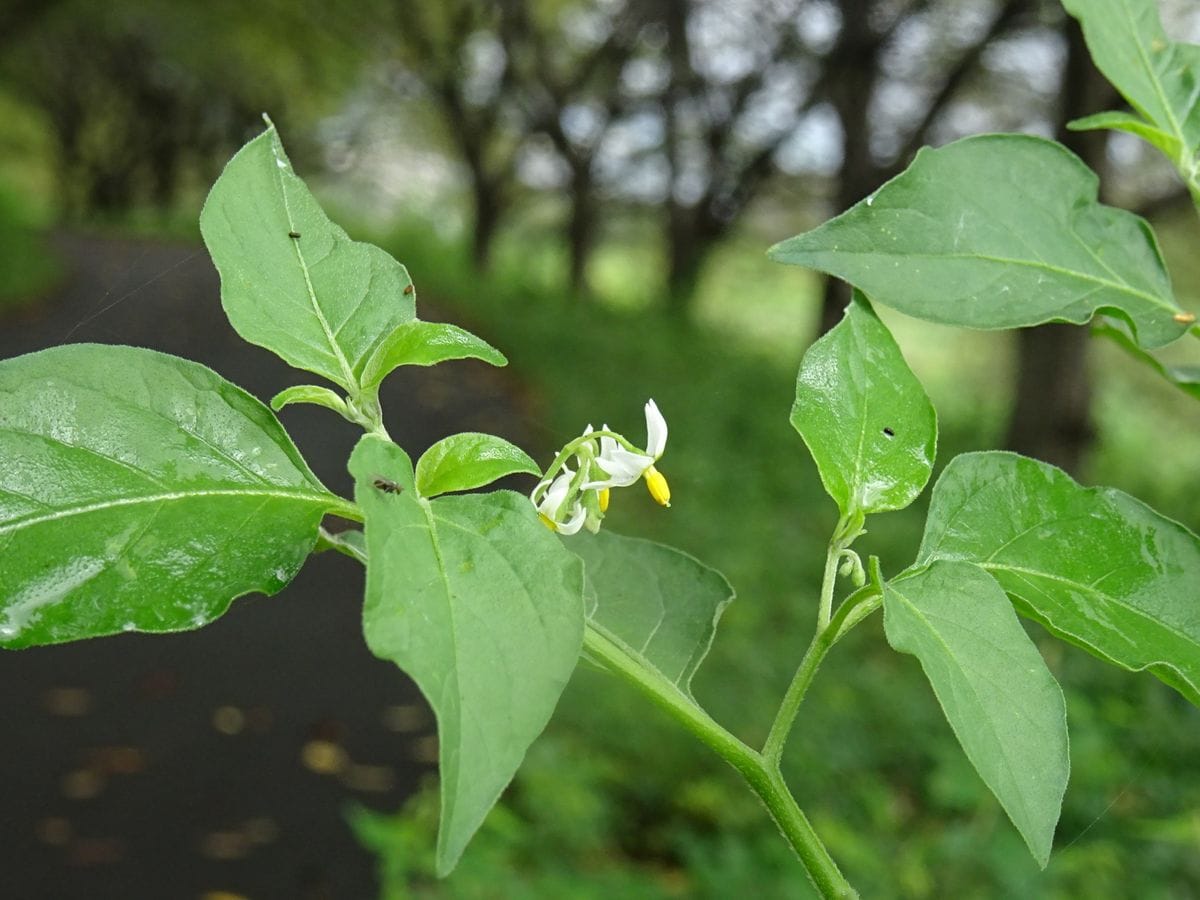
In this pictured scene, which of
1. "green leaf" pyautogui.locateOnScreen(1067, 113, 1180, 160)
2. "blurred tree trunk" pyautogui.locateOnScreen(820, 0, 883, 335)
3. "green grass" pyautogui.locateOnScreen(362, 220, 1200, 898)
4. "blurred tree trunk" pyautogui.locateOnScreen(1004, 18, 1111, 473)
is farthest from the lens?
"blurred tree trunk" pyautogui.locateOnScreen(820, 0, 883, 335)

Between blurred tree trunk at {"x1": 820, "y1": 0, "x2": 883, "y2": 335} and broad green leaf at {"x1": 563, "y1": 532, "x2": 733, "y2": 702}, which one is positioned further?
blurred tree trunk at {"x1": 820, "y1": 0, "x2": 883, "y2": 335}

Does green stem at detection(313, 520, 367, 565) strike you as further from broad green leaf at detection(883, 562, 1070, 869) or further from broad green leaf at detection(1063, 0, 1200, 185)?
broad green leaf at detection(1063, 0, 1200, 185)

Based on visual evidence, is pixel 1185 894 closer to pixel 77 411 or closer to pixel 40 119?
pixel 77 411

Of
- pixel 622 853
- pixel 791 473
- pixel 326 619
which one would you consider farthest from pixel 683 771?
pixel 791 473

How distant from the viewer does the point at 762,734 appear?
10.7ft

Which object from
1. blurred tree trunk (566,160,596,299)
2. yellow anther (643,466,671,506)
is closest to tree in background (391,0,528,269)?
blurred tree trunk (566,160,596,299)

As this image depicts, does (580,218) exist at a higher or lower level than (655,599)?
lower

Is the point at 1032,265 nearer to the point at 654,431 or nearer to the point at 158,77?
the point at 654,431

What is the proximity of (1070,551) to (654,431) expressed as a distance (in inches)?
6.2

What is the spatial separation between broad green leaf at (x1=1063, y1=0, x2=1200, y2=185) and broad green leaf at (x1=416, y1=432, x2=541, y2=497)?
33 cm

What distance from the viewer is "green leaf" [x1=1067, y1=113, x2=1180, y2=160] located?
520 mm

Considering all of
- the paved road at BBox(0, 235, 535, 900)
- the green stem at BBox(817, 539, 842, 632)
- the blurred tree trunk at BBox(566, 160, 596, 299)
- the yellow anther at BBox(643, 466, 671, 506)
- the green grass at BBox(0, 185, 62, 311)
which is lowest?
the blurred tree trunk at BBox(566, 160, 596, 299)

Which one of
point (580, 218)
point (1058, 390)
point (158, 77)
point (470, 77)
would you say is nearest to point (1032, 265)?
point (1058, 390)

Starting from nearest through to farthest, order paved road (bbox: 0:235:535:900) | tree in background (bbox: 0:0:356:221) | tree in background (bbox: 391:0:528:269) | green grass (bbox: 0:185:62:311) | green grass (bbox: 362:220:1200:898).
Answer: green grass (bbox: 362:220:1200:898) < paved road (bbox: 0:235:535:900) < green grass (bbox: 0:185:62:311) < tree in background (bbox: 391:0:528:269) < tree in background (bbox: 0:0:356:221)
